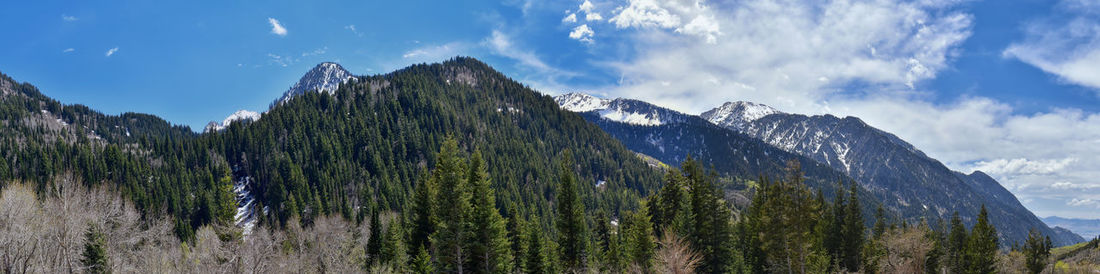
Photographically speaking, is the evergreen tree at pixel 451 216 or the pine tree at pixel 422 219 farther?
the pine tree at pixel 422 219

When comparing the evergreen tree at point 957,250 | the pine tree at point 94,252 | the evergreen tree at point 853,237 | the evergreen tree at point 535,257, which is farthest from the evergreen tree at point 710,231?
the pine tree at point 94,252

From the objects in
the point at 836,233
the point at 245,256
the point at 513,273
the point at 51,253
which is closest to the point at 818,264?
the point at 836,233

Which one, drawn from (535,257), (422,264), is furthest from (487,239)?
(422,264)

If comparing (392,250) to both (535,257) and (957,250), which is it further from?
(957,250)

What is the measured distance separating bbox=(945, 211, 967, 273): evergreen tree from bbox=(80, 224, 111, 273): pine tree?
9227 centimetres

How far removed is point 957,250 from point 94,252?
318ft

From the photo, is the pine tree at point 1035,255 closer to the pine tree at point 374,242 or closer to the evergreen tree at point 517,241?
the evergreen tree at point 517,241

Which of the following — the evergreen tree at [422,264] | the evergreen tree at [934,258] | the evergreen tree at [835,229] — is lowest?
the evergreen tree at [422,264]

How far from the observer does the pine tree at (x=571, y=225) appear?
46094mm

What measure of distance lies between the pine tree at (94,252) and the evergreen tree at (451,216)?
26.5m

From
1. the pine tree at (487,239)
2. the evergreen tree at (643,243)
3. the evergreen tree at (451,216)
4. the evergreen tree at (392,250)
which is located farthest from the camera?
the evergreen tree at (392,250)

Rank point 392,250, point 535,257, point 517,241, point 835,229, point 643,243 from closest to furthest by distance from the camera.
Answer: point 643,243, point 535,257, point 517,241, point 392,250, point 835,229

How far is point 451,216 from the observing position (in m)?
40.1

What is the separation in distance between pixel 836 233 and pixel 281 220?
140m
